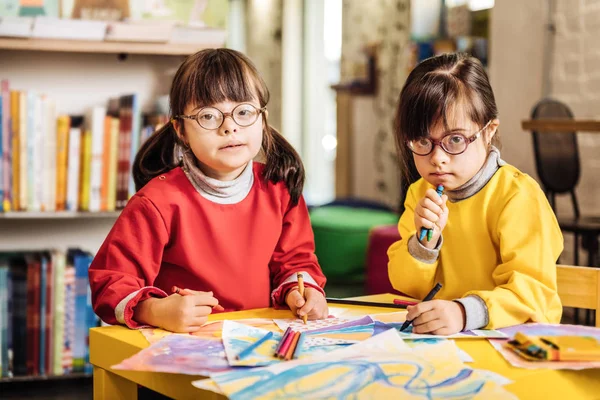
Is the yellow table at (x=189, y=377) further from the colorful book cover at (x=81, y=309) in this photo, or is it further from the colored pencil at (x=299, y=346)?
the colorful book cover at (x=81, y=309)

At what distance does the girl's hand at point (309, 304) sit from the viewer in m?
1.18

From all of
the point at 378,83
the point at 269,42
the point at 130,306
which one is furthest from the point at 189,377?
the point at 269,42

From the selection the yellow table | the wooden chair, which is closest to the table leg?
the yellow table

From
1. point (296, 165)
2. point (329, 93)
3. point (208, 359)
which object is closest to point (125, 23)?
point (296, 165)

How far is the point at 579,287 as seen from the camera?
50.9 inches

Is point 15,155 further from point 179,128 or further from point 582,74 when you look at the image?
point 582,74

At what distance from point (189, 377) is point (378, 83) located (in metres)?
5.41

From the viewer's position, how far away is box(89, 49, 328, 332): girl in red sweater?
1.25 m

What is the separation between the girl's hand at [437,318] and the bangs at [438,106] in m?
0.28

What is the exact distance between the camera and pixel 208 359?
0.93m

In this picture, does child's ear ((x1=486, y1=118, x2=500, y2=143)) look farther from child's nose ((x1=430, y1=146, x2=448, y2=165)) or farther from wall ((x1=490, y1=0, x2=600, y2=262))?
wall ((x1=490, y1=0, x2=600, y2=262))

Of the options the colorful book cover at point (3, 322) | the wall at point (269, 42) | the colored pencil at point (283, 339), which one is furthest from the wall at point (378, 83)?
the colored pencil at point (283, 339)

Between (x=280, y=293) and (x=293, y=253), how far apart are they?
140 millimetres

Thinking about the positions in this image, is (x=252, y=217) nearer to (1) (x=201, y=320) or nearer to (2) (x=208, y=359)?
(1) (x=201, y=320)
